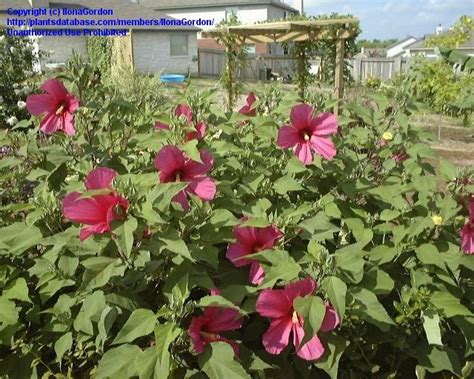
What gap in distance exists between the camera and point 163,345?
1.31m

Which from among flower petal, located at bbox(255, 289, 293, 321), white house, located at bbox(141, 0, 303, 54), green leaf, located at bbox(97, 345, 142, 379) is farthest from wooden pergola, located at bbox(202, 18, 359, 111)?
white house, located at bbox(141, 0, 303, 54)

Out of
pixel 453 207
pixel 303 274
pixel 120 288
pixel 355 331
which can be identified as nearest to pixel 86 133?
pixel 120 288

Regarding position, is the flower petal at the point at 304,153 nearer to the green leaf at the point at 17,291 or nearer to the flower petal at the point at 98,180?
the flower petal at the point at 98,180

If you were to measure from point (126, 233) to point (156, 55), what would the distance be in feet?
104

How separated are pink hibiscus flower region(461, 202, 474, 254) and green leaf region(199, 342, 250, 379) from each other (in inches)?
32.4

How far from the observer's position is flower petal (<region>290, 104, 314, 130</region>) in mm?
1782

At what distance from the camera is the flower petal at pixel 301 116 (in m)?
1.78

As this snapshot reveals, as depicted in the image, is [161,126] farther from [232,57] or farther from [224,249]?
[232,57]

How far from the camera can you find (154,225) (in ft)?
4.66

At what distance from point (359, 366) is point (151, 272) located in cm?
81

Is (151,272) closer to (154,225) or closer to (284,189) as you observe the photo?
(154,225)

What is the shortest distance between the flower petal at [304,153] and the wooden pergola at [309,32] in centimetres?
692

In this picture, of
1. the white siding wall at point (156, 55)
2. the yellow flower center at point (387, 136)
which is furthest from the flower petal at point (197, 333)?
the white siding wall at point (156, 55)

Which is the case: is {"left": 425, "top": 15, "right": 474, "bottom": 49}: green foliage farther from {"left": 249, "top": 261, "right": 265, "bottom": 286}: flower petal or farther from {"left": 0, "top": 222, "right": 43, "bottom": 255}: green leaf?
{"left": 0, "top": 222, "right": 43, "bottom": 255}: green leaf
